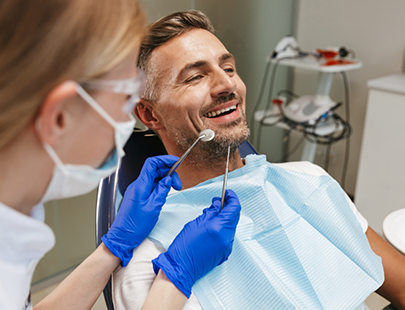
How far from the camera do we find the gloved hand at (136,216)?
990 millimetres

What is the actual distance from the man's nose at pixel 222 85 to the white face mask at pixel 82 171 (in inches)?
25.3

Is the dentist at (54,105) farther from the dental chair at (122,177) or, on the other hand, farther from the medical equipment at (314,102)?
the medical equipment at (314,102)

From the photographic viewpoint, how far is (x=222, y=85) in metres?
1.23

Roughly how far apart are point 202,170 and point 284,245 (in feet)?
1.31

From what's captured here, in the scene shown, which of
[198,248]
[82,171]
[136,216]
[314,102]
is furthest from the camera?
[314,102]

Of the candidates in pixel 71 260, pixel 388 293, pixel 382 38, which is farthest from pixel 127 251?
pixel 382 38

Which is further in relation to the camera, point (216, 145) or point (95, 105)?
point (216, 145)

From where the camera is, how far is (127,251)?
3.27ft

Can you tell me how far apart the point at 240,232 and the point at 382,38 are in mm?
2093

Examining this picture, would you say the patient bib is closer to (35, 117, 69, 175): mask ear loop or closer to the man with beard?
the man with beard

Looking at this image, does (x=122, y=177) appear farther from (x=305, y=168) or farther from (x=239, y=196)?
(x=305, y=168)

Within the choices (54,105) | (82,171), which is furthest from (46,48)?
(82,171)

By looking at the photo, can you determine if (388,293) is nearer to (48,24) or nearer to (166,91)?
(166,91)

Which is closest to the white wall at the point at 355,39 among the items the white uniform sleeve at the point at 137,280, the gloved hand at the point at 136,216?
the gloved hand at the point at 136,216
